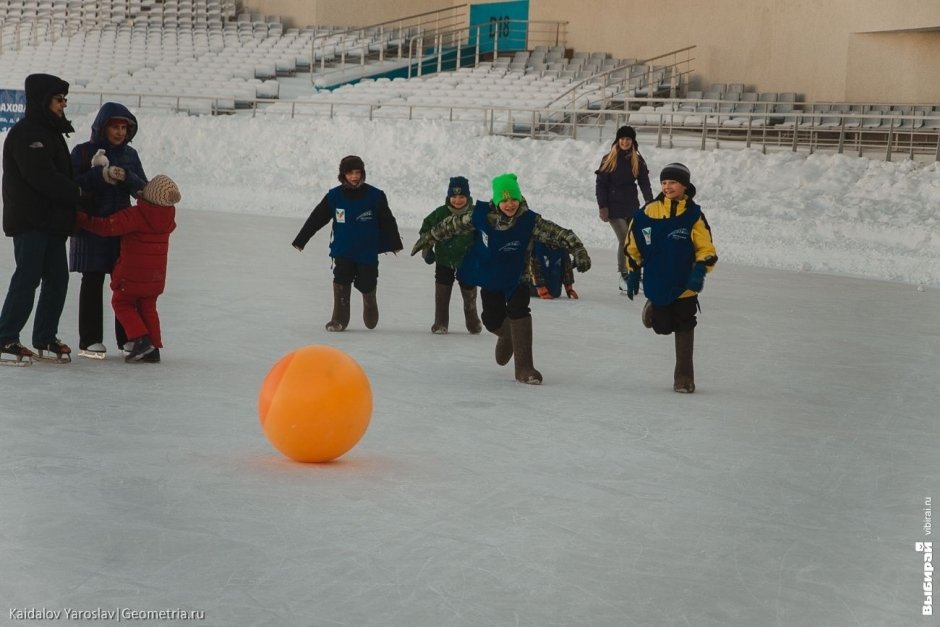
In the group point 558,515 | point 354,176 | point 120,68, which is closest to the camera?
point 558,515

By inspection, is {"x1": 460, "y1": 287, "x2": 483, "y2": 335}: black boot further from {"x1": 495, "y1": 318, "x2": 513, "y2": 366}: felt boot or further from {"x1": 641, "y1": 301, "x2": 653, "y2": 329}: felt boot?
{"x1": 641, "y1": 301, "x2": 653, "y2": 329}: felt boot

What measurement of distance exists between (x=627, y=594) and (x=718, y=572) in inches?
16.3

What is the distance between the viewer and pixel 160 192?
758cm

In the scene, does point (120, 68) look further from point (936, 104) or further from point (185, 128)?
point (936, 104)

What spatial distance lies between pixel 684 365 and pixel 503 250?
1.26 m

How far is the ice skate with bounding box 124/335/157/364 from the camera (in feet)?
25.6

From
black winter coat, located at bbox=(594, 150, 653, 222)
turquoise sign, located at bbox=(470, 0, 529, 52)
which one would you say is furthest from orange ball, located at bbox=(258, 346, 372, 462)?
turquoise sign, located at bbox=(470, 0, 529, 52)

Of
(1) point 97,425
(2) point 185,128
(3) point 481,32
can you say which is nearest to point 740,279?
(1) point 97,425

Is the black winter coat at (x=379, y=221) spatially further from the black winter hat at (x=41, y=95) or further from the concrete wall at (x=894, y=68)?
the concrete wall at (x=894, y=68)

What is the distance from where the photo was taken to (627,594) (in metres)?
3.99

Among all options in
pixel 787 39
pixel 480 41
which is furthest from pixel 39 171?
pixel 480 41

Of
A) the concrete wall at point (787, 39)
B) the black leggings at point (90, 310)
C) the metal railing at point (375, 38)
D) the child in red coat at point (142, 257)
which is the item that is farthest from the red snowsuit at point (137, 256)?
the metal railing at point (375, 38)

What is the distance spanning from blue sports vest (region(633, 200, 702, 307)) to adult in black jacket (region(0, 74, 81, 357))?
3309 mm

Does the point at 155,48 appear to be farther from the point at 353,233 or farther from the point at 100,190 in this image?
the point at 100,190
